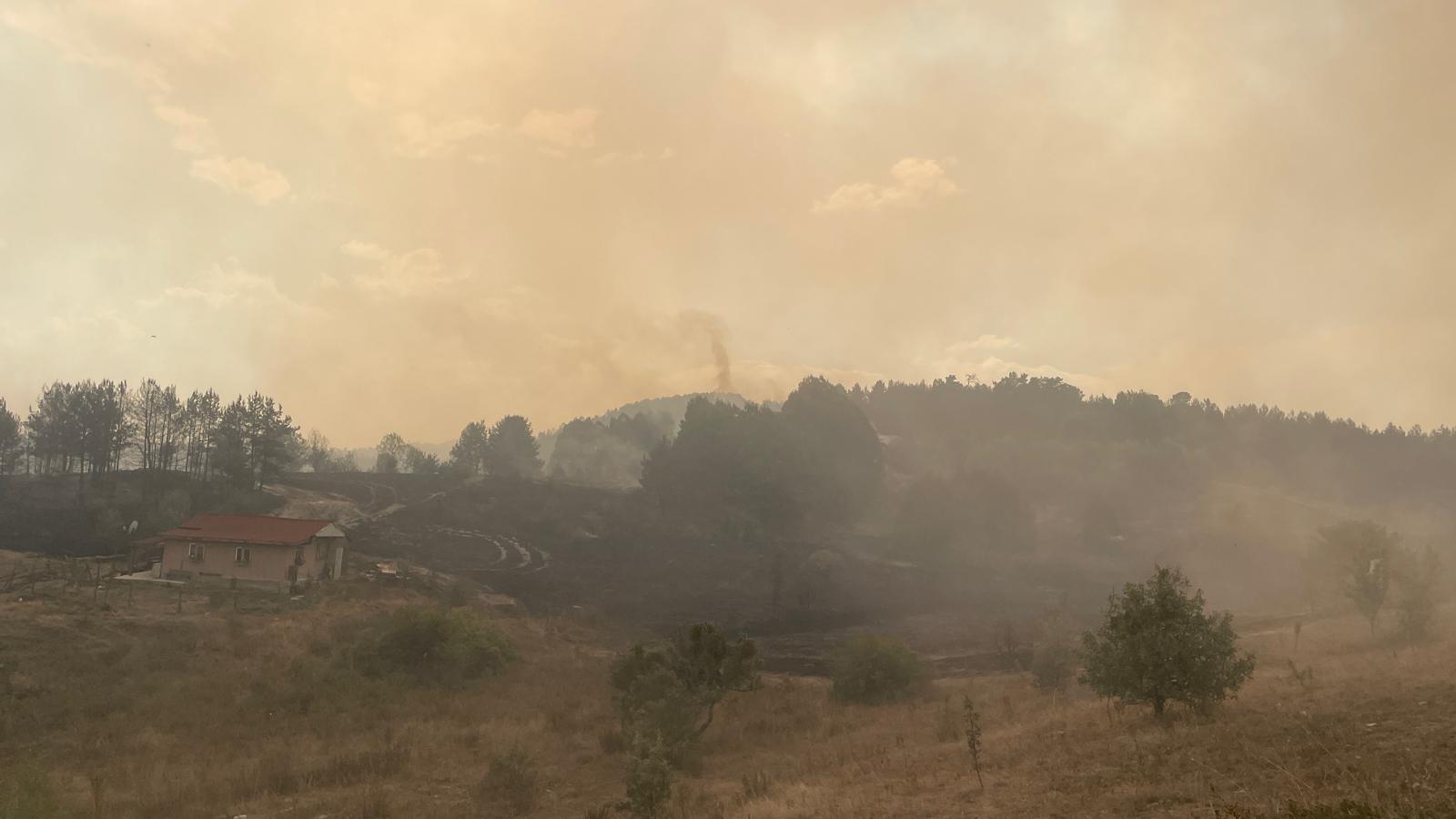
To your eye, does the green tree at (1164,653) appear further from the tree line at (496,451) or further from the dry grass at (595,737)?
the tree line at (496,451)

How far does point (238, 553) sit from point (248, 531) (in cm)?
193

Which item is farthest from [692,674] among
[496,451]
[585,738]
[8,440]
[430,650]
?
[496,451]

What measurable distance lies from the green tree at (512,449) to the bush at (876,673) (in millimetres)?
128400

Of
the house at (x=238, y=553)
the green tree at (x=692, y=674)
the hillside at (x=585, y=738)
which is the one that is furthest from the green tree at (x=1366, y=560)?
the house at (x=238, y=553)

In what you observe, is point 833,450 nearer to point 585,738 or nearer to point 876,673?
point 876,673

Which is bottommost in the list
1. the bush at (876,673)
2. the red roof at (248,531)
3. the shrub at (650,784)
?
the bush at (876,673)

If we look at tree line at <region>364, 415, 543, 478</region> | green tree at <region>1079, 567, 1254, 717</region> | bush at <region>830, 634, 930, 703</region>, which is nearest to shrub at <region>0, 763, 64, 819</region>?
green tree at <region>1079, 567, 1254, 717</region>

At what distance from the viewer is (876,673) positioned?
39.9m

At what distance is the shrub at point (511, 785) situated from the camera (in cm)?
2283

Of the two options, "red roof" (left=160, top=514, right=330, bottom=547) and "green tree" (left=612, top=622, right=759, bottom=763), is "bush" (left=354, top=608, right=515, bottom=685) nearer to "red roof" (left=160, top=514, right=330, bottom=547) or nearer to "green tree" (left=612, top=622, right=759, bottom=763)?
"green tree" (left=612, top=622, right=759, bottom=763)

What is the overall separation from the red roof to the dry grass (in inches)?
392

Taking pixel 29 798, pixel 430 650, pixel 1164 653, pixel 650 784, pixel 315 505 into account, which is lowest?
pixel 430 650

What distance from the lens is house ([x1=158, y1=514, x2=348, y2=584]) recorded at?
55438 mm

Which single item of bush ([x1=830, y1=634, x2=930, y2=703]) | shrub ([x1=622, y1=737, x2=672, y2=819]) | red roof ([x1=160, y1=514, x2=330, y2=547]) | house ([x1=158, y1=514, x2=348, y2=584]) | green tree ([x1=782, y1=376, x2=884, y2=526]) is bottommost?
bush ([x1=830, y1=634, x2=930, y2=703])
